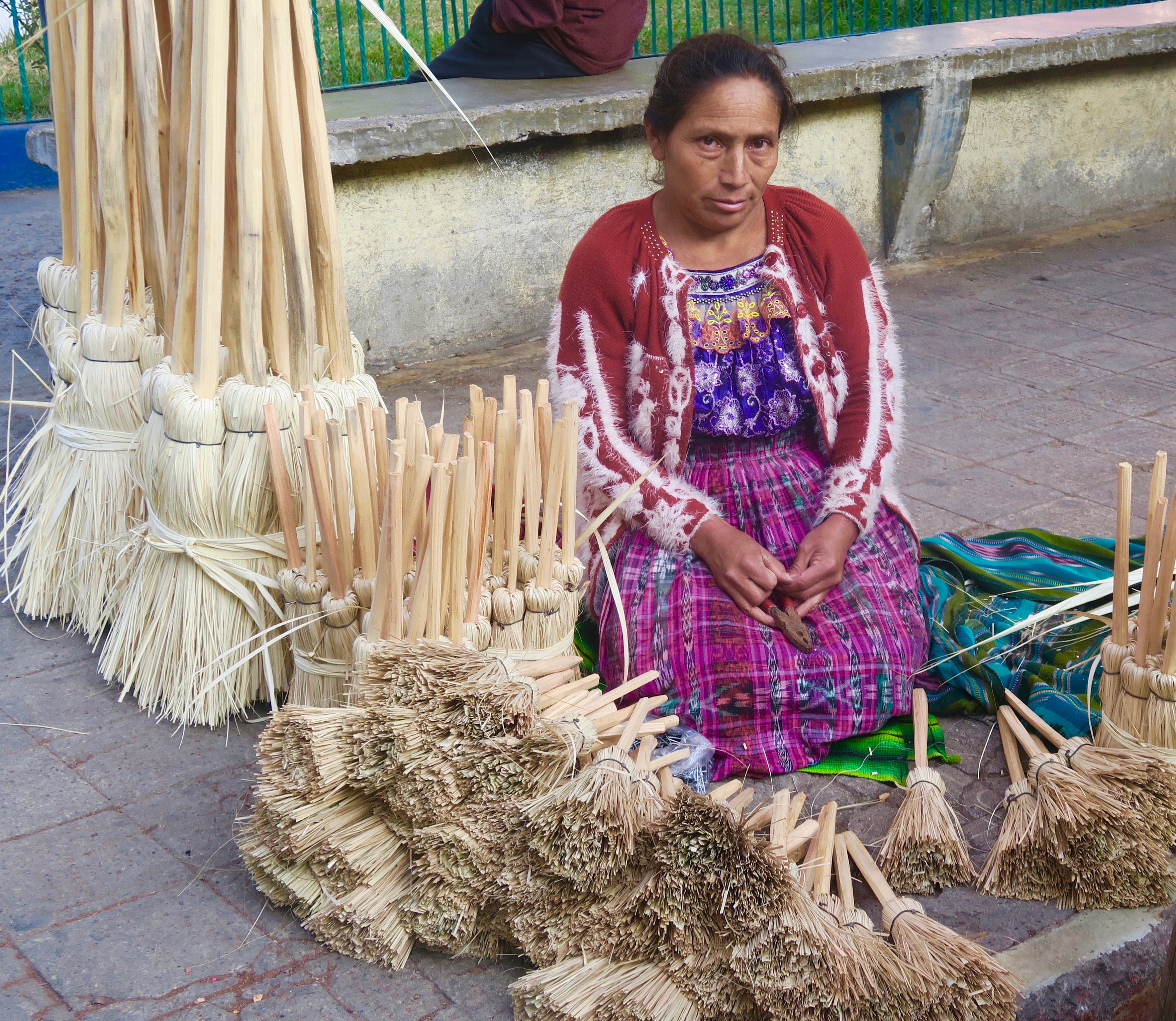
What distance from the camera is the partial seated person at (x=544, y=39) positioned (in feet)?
17.0

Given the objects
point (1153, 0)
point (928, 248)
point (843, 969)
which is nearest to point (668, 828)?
point (843, 969)

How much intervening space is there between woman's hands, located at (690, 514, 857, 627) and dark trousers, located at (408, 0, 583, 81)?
10.9 ft

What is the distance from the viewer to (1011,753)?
233 cm

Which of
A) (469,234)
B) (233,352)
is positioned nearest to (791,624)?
(233,352)

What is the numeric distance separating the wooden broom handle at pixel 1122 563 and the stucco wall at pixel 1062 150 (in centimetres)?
436

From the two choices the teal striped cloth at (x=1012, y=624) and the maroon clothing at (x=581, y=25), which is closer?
the teal striped cloth at (x=1012, y=624)

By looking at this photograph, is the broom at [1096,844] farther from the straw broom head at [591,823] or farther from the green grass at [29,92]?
the green grass at [29,92]

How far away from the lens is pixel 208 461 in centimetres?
249

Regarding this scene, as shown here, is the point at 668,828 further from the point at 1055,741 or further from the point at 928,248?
the point at 928,248

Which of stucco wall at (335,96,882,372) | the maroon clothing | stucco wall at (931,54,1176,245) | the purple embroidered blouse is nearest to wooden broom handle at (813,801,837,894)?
the purple embroidered blouse

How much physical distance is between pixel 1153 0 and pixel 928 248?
273cm

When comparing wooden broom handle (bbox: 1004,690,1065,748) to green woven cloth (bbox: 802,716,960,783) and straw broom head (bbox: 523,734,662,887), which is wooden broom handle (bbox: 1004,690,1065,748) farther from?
straw broom head (bbox: 523,734,662,887)

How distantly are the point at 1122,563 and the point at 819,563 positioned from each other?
1.89 ft

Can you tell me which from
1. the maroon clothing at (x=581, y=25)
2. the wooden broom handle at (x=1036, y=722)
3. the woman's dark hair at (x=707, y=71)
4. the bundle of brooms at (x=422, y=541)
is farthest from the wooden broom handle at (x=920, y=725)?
the maroon clothing at (x=581, y=25)
